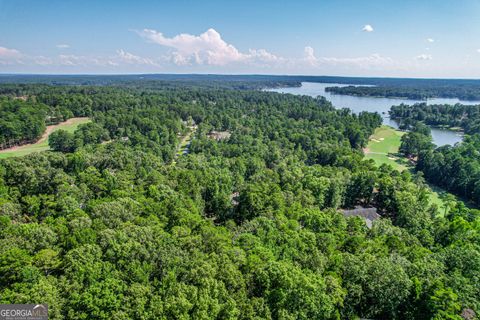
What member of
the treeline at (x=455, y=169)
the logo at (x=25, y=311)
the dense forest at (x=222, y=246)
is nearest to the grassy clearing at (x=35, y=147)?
the dense forest at (x=222, y=246)

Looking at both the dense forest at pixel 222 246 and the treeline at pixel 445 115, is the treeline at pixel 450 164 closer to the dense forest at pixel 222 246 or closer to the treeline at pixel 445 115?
the dense forest at pixel 222 246

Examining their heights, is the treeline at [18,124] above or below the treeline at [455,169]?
above

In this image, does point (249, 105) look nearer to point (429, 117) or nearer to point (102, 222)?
point (429, 117)

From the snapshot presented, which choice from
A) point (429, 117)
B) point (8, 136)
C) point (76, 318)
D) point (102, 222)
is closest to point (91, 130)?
point (8, 136)

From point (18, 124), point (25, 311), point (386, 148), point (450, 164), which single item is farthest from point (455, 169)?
point (18, 124)

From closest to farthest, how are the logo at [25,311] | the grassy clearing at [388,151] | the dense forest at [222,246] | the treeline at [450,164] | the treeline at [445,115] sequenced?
the logo at [25,311]
the dense forest at [222,246]
the treeline at [450,164]
the grassy clearing at [388,151]
the treeline at [445,115]

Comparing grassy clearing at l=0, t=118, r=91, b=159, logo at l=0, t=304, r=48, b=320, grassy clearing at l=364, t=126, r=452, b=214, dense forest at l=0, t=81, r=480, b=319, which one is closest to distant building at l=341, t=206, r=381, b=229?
dense forest at l=0, t=81, r=480, b=319

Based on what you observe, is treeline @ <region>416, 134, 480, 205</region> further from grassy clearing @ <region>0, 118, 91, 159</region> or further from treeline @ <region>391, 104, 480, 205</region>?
grassy clearing @ <region>0, 118, 91, 159</region>

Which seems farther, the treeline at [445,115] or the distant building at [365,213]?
the treeline at [445,115]
